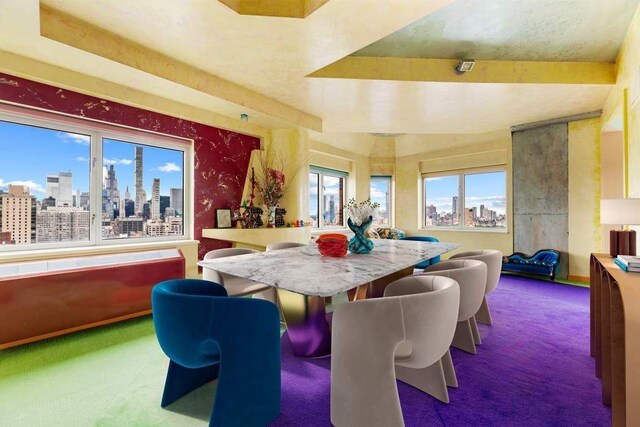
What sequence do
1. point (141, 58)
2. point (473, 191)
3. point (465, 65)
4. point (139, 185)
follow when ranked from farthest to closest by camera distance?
1. point (473, 191)
2. point (139, 185)
3. point (465, 65)
4. point (141, 58)

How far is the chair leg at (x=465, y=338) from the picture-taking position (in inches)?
89.3

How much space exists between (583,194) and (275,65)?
17.2 ft

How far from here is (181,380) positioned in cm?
170

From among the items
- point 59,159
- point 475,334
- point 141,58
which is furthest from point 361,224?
point 59,159

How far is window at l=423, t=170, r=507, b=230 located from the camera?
5.89 metres

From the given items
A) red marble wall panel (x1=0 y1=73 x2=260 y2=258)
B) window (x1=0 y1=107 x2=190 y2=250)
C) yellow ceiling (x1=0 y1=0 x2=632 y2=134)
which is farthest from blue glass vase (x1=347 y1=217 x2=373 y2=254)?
window (x1=0 y1=107 x2=190 y2=250)

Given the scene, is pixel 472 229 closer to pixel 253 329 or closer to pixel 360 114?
pixel 360 114

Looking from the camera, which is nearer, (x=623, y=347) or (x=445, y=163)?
(x=623, y=347)

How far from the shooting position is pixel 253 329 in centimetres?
132

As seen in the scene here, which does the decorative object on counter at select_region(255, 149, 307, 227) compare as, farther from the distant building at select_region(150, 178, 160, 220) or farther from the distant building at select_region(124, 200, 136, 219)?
the distant building at select_region(124, 200, 136, 219)

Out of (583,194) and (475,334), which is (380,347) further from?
(583,194)

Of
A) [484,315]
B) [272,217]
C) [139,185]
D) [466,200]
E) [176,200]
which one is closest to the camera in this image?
[484,315]

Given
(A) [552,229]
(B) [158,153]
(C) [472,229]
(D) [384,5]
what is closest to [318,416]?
(D) [384,5]

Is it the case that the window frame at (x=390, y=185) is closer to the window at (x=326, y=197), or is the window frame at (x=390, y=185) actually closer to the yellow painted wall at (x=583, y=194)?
the window at (x=326, y=197)
